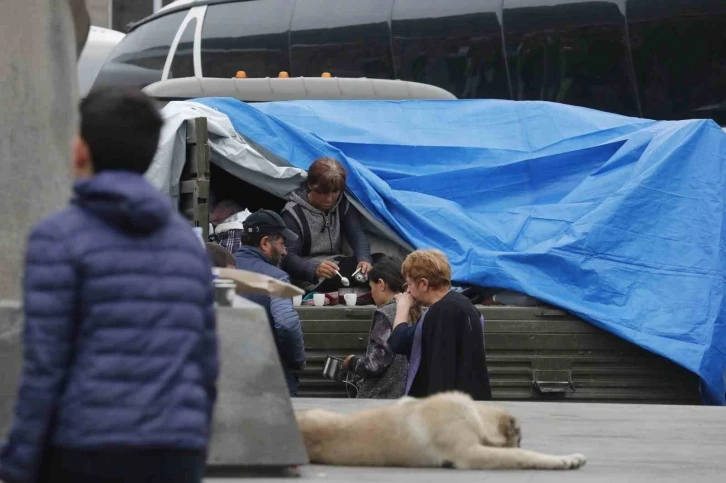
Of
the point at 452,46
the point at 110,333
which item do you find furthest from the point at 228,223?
the point at 110,333

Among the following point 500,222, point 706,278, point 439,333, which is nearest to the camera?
point 439,333

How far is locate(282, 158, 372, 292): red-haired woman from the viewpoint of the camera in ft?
38.1

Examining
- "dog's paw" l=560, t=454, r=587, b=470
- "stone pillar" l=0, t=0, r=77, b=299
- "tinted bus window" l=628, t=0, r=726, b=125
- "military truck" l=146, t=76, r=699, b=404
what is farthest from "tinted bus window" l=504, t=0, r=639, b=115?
"stone pillar" l=0, t=0, r=77, b=299

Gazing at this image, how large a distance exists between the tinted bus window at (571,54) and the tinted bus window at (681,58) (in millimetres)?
212

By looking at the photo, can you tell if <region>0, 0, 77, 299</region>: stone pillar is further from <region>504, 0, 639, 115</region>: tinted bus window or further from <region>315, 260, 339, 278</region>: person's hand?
<region>504, 0, 639, 115</region>: tinted bus window

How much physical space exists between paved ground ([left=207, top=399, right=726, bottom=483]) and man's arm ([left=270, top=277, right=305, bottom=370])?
0.28m

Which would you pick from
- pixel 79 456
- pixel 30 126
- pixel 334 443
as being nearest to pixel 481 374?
pixel 334 443

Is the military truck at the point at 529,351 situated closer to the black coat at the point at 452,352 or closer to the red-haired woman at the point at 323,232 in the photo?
the red-haired woman at the point at 323,232

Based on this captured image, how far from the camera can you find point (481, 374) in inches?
342

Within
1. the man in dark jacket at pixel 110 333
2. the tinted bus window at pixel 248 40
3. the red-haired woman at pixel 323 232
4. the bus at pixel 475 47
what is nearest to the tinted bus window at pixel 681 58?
the bus at pixel 475 47

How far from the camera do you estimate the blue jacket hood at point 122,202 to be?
133 inches

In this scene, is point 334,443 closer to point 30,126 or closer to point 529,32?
point 30,126

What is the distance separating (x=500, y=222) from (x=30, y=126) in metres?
6.72

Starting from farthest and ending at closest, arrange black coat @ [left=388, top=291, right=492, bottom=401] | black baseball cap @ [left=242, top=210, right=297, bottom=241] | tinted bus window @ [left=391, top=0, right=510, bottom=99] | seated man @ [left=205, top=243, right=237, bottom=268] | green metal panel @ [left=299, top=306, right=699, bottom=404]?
1. tinted bus window @ [left=391, top=0, right=510, bottom=99]
2. green metal panel @ [left=299, top=306, right=699, bottom=404]
3. black baseball cap @ [left=242, top=210, right=297, bottom=241]
4. seated man @ [left=205, top=243, right=237, bottom=268]
5. black coat @ [left=388, top=291, right=492, bottom=401]
